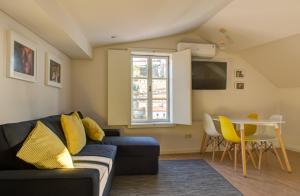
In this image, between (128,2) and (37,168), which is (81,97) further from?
(37,168)

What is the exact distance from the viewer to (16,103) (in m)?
2.26

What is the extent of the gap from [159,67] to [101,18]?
2086mm

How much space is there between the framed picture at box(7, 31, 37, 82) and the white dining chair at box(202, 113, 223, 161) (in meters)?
2.87

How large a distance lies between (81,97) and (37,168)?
2.72 meters

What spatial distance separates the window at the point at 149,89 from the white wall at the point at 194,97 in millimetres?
281

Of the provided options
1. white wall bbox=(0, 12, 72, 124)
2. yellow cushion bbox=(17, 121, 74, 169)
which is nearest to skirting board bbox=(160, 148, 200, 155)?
white wall bbox=(0, 12, 72, 124)

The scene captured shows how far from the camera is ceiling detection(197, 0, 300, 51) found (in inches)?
117

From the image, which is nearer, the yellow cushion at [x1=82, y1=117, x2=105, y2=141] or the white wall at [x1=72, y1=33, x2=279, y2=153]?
the yellow cushion at [x1=82, y1=117, x2=105, y2=141]

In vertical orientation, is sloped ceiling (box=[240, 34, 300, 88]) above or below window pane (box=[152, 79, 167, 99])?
above

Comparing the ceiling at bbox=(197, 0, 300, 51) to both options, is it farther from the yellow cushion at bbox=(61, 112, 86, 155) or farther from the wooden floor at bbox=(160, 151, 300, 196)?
the yellow cushion at bbox=(61, 112, 86, 155)

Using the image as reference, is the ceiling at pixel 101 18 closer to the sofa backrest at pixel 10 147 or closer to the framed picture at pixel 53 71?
the framed picture at pixel 53 71

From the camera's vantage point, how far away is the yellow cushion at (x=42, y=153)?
165 centimetres

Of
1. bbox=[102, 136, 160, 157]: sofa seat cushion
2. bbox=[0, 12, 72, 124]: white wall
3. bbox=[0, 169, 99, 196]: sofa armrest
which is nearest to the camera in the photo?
bbox=[0, 169, 99, 196]: sofa armrest

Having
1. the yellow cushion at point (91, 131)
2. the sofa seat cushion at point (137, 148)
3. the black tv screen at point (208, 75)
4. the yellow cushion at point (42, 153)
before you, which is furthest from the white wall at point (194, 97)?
the yellow cushion at point (42, 153)
